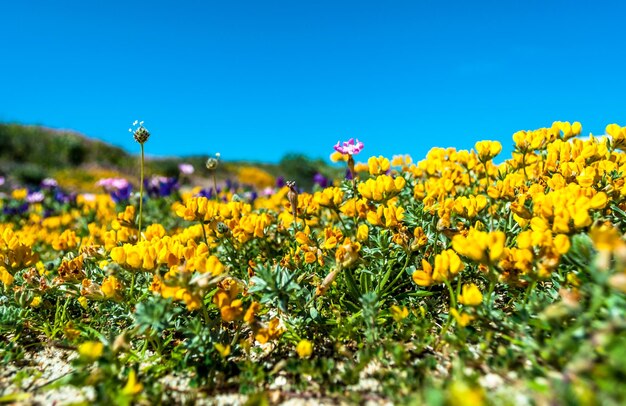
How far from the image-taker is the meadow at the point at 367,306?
1774 mm

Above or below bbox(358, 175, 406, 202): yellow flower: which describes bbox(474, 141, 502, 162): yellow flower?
above

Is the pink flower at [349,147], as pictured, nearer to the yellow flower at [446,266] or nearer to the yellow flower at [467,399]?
the yellow flower at [446,266]

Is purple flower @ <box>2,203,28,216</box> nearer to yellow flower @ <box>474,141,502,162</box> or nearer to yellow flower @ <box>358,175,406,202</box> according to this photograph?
yellow flower @ <box>358,175,406,202</box>

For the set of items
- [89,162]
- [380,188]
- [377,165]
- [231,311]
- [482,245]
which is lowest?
[231,311]

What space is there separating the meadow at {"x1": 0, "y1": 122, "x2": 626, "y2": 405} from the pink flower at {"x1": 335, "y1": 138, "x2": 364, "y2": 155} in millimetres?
14

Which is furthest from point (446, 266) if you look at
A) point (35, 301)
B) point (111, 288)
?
point (35, 301)

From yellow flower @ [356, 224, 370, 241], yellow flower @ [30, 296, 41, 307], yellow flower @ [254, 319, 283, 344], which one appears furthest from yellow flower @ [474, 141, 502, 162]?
yellow flower @ [30, 296, 41, 307]

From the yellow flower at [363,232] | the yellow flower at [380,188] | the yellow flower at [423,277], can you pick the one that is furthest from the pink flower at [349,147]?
the yellow flower at [423,277]

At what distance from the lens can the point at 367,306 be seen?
2.19 metres

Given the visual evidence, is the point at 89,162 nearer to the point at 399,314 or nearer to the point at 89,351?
the point at 89,351

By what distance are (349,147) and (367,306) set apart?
1703mm

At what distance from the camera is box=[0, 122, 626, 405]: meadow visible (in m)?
1.77

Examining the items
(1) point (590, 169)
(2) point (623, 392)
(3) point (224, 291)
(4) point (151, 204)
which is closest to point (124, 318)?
(3) point (224, 291)

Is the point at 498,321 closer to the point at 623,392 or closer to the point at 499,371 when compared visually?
the point at 499,371
